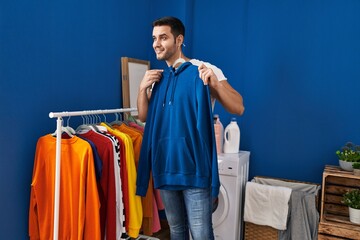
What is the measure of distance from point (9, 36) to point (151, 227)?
58.6 inches

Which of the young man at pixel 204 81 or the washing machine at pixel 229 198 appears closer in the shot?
the young man at pixel 204 81

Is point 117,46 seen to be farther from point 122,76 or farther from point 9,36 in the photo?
point 9,36

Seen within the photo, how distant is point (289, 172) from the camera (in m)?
2.85

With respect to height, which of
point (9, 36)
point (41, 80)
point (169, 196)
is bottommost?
point (169, 196)

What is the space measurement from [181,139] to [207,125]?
0.51 ft

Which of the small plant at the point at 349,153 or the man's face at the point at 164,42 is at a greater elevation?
the man's face at the point at 164,42

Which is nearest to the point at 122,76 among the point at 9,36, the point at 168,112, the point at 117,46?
the point at 117,46

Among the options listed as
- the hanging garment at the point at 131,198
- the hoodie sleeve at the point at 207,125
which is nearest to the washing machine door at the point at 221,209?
the hanging garment at the point at 131,198

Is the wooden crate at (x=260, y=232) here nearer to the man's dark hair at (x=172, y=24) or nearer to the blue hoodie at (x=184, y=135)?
the blue hoodie at (x=184, y=135)

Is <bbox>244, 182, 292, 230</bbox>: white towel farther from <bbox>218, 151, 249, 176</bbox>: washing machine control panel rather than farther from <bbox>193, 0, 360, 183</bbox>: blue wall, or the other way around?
<bbox>193, 0, 360, 183</bbox>: blue wall

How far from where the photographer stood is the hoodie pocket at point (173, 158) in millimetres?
1521

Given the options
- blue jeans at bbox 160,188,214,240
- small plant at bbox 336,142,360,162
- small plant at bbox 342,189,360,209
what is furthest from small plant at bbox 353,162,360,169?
blue jeans at bbox 160,188,214,240

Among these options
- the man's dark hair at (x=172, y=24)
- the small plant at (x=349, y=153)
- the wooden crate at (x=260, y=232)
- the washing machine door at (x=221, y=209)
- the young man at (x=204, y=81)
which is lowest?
the wooden crate at (x=260, y=232)

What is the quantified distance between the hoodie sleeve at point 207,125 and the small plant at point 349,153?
1353 mm
